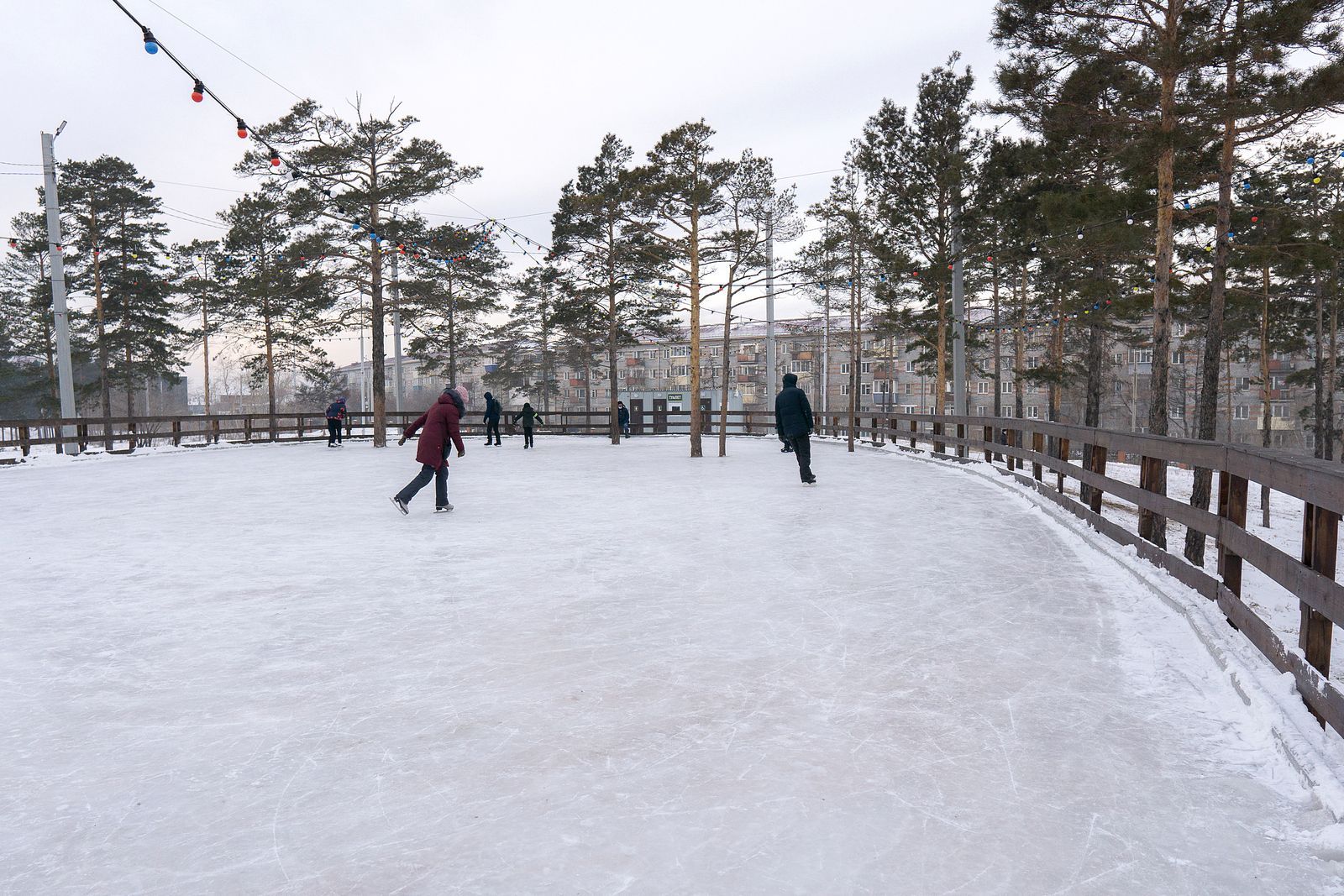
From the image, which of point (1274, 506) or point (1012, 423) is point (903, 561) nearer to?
point (1012, 423)

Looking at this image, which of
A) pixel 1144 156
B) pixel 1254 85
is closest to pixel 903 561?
pixel 1144 156

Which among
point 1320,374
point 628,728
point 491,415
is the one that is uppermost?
point 1320,374

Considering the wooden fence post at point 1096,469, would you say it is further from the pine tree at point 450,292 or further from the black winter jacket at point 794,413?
the pine tree at point 450,292

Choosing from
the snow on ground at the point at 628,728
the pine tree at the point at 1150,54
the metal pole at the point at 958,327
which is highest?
the pine tree at the point at 1150,54

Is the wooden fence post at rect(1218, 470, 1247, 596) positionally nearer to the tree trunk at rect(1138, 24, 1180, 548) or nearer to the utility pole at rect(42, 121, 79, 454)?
the tree trunk at rect(1138, 24, 1180, 548)

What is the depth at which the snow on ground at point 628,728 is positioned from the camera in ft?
7.97

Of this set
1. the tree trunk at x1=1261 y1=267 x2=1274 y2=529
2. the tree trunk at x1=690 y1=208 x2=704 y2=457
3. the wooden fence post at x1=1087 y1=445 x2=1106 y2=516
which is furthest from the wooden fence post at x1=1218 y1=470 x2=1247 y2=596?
the tree trunk at x1=1261 y1=267 x2=1274 y2=529

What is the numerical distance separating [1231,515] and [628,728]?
3579 millimetres

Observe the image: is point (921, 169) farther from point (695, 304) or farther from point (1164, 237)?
point (1164, 237)

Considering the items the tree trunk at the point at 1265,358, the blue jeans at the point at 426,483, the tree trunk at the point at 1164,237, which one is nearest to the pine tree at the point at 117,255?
the blue jeans at the point at 426,483

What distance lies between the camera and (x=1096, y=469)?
8.11 metres

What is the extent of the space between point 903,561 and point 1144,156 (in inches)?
339

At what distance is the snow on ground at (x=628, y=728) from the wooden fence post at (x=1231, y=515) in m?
0.48

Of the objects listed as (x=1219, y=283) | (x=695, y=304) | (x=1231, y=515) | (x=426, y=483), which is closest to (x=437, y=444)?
(x=426, y=483)
